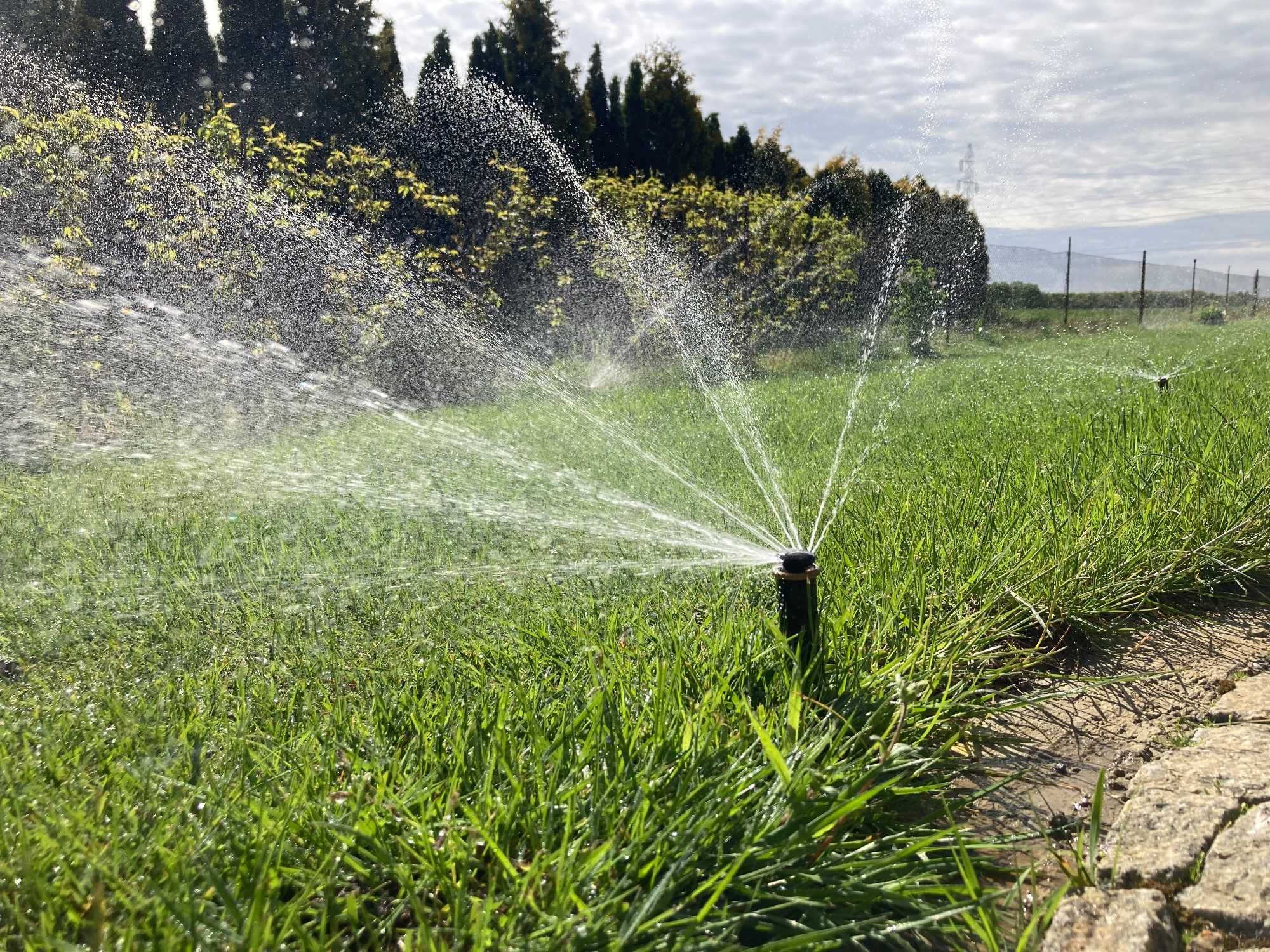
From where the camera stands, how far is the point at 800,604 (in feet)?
5.25

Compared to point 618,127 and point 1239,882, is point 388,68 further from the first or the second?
point 1239,882

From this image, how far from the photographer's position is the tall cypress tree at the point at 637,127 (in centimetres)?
1611

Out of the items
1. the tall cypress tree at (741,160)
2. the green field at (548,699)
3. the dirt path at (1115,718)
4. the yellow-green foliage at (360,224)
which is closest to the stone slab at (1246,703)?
the dirt path at (1115,718)

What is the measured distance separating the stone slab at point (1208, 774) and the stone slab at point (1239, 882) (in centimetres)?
8

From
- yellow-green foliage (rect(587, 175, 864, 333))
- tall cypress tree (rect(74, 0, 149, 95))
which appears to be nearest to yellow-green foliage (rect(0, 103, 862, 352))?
yellow-green foliage (rect(587, 175, 864, 333))

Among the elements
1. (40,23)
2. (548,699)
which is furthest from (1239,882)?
(40,23)

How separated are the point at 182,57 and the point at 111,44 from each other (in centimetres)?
82

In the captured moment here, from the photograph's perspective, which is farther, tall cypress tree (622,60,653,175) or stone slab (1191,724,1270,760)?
tall cypress tree (622,60,653,175)

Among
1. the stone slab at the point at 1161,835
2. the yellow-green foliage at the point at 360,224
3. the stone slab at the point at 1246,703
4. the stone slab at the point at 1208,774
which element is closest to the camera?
the stone slab at the point at 1161,835

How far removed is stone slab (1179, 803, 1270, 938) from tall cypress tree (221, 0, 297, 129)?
13.1 meters

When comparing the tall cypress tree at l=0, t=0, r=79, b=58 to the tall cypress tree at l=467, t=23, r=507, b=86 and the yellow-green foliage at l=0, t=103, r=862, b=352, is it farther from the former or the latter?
the tall cypress tree at l=467, t=23, r=507, b=86

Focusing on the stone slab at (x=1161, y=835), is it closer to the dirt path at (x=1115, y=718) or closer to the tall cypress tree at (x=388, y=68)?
the dirt path at (x=1115, y=718)

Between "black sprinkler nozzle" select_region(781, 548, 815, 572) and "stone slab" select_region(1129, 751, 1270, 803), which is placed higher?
"black sprinkler nozzle" select_region(781, 548, 815, 572)

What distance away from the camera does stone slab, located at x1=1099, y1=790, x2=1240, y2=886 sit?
1237mm
